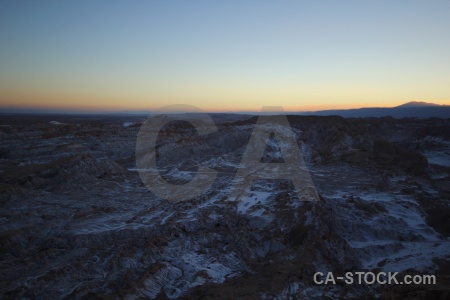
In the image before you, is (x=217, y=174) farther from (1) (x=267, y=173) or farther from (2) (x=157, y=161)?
(2) (x=157, y=161)

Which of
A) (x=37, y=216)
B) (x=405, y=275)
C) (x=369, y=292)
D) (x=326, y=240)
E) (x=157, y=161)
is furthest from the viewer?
(x=157, y=161)

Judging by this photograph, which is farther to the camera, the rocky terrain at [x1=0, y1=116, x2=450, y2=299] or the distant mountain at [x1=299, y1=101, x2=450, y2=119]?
the distant mountain at [x1=299, y1=101, x2=450, y2=119]

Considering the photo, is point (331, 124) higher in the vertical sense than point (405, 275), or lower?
higher

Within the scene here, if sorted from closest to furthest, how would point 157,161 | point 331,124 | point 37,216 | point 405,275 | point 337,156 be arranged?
1. point 405,275
2. point 37,216
3. point 157,161
4. point 337,156
5. point 331,124

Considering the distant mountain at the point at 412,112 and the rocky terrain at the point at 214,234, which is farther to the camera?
the distant mountain at the point at 412,112

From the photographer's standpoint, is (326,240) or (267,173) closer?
(326,240)

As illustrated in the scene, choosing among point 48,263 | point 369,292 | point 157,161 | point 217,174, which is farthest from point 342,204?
point 157,161

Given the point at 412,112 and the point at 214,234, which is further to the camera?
the point at 412,112
